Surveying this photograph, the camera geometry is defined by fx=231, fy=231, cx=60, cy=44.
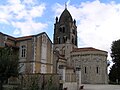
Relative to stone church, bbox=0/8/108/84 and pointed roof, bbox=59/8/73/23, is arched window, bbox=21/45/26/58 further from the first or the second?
pointed roof, bbox=59/8/73/23

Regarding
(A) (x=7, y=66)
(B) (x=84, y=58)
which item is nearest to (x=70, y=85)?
(A) (x=7, y=66)

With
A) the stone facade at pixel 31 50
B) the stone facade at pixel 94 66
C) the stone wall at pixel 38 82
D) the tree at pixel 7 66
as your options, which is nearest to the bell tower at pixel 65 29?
the stone facade at pixel 94 66

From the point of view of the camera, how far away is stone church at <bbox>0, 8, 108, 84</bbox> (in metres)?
37.3

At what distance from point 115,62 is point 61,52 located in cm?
1599

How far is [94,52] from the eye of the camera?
58906 mm

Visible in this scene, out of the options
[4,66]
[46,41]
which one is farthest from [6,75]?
[46,41]

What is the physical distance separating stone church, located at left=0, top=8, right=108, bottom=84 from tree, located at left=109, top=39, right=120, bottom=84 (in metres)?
4.82

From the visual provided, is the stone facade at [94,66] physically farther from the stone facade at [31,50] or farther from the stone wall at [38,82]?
the stone wall at [38,82]

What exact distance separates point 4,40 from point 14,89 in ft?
62.2

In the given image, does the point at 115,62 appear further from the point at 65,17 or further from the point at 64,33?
the point at 65,17

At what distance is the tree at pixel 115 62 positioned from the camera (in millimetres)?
63134

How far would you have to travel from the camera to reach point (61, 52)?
6912 centimetres

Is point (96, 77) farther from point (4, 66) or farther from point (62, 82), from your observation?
point (4, 66)

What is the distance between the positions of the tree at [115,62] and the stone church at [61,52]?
4825 millimetres
